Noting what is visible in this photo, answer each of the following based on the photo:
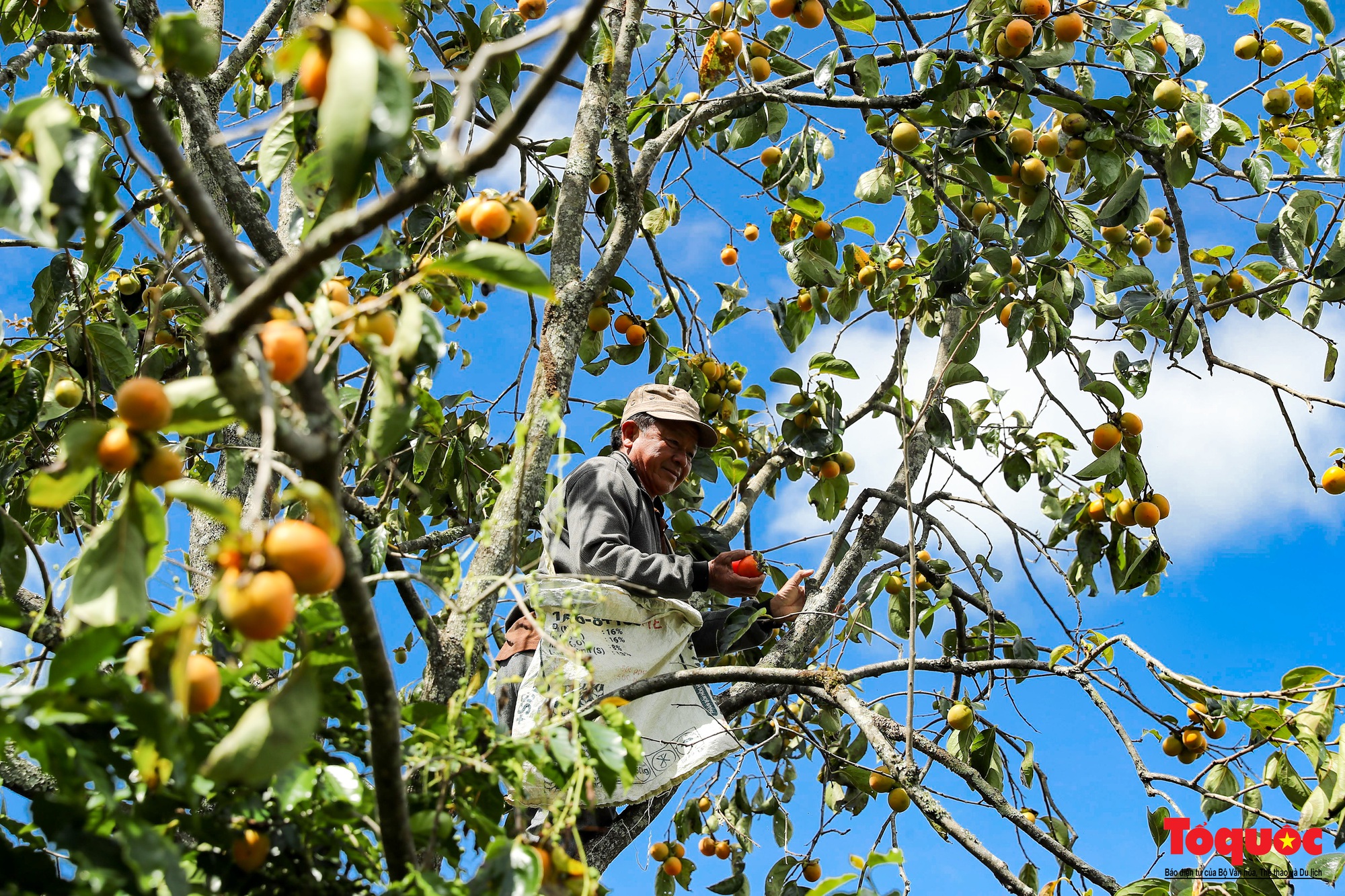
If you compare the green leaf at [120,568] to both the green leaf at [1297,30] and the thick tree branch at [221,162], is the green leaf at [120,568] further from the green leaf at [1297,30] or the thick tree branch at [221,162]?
the green leaf at [1297,30]

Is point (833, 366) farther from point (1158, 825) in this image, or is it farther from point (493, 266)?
point (493, 266)

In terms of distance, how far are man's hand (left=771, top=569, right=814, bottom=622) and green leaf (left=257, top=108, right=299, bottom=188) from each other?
1.72 meters

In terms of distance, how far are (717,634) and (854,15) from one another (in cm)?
158

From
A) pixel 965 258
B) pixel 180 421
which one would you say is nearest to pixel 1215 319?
pixel 965 258

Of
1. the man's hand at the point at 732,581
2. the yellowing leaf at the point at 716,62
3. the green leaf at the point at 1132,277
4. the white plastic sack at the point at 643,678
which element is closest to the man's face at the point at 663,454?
the man's hand at the point at 732,581

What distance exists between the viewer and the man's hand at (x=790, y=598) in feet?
8.91

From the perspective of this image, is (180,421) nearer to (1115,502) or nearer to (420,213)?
(420,213)

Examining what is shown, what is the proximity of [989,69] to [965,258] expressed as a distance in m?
0.47

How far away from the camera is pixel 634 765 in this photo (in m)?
1.38

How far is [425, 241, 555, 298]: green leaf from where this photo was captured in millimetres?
993

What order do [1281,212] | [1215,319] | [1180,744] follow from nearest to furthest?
1. [1180,744]
2. [1281,212]
3. [1215,319]

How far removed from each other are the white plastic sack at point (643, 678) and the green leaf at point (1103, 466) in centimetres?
109

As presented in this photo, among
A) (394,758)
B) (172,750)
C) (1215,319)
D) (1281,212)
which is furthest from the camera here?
(1215,319)

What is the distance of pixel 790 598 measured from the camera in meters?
2.73
